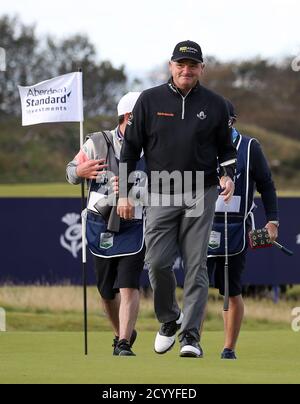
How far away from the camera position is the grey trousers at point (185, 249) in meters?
10.8

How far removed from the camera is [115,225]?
39.0 ft

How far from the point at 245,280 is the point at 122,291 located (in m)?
8.30

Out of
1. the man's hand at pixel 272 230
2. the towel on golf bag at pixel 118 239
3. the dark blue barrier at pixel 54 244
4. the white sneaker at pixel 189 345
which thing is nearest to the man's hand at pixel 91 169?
the towel on golf bag at pixel 118 239

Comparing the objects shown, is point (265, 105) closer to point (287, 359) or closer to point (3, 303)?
point (3, 303)

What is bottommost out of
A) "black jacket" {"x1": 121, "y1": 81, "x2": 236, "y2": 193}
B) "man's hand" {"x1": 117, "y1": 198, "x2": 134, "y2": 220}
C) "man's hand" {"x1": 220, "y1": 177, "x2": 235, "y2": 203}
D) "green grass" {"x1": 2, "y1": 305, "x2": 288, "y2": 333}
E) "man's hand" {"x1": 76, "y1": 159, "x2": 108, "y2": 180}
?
"green grass" {"x1": 2, "y1": 305, "x2": 288, "y2": 333}

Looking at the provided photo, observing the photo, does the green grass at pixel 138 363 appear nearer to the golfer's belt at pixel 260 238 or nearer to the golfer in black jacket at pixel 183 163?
the golfer in black jacket at pixel 183 163

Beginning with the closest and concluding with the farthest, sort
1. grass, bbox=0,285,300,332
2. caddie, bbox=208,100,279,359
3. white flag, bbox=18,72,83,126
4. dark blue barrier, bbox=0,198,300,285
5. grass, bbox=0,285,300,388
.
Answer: grass, bbox=0,285,300,388
caddie, bbox=208,100,279,359
white flag, bbox=18,72,83,126
grass, bbox=0,285,300,332
dark blue barrier, bbox=0,198,300,285

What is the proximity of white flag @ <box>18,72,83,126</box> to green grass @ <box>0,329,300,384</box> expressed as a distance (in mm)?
2001

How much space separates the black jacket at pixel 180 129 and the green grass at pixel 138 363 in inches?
56.1

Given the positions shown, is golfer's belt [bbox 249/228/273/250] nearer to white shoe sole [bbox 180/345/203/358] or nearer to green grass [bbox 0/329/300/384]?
green grass [bbox 0/329/300/384]

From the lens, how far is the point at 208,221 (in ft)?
35.4

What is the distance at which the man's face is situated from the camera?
10.6 m

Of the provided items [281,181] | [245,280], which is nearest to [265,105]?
[281,181]

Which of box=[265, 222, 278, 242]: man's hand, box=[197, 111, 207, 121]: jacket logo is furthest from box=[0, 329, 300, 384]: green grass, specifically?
box=[197, 111, 207, 121]: jacket logo
